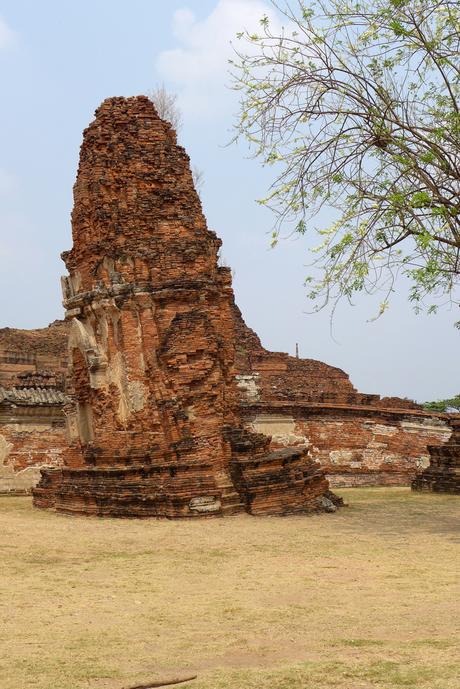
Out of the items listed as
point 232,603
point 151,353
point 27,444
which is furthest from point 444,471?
point 232,603

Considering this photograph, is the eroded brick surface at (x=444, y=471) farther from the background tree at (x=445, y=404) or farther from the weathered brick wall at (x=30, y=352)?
the background tree at (x=445, y=404)

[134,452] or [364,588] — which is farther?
[134,452]

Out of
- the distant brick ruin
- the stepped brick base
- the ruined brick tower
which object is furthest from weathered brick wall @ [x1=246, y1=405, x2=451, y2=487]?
the stepped brick base

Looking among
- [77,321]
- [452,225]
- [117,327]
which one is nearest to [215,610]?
[452,225]

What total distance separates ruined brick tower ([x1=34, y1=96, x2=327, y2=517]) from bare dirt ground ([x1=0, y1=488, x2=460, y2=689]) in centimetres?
64

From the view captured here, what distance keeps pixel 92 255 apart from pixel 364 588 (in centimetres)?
765

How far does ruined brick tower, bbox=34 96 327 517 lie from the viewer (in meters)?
12.2

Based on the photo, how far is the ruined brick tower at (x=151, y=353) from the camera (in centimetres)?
1218

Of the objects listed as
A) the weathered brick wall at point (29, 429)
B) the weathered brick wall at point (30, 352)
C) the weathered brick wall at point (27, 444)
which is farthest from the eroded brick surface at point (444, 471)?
the weathered brick wall at point (30, 352)

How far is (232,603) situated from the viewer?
274 inches

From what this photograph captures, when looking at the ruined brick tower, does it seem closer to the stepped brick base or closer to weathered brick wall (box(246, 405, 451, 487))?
the stepped brick base

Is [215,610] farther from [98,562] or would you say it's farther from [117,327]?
[117,327]

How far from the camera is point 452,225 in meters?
10.8

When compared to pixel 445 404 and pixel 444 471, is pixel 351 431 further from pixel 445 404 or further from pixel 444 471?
pixel 445 404
